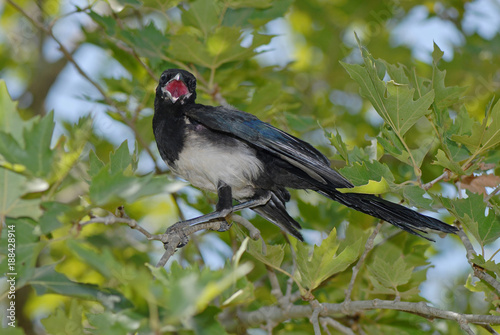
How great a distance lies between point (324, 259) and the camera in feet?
7.87

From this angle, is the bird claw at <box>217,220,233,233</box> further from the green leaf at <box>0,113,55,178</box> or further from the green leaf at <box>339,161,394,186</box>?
the green leaf at <box>0,113,55,178</box>

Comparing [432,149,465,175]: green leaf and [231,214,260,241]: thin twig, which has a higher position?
[432,149,465,175]: green leaf

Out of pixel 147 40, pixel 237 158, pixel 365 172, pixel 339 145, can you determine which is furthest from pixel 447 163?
pixel 147 40

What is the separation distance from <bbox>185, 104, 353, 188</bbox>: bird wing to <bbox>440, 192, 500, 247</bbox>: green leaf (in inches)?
21.3

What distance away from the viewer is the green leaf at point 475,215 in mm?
2433

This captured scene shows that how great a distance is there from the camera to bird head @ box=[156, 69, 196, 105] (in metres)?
3.23

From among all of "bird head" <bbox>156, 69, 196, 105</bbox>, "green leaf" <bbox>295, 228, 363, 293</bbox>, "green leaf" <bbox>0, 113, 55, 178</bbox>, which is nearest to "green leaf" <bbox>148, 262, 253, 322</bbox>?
"green leaf" <bbox>0, 113, 55, 178</bbox>

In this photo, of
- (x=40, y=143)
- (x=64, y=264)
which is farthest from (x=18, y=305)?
(x=40, y=143)

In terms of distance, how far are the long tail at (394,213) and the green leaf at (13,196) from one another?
1.61 meters

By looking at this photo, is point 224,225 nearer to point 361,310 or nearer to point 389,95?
point 361,310

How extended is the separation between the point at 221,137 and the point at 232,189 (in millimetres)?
316

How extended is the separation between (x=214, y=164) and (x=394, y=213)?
997mm

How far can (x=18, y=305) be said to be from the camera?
4.48 meters

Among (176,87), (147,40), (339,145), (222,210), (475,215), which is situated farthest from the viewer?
(147,40)
